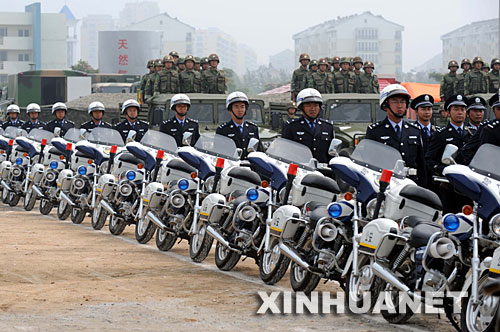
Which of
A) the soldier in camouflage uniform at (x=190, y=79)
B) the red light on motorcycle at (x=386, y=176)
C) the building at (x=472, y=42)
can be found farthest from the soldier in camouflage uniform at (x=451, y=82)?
the building at (x=472, y=42)

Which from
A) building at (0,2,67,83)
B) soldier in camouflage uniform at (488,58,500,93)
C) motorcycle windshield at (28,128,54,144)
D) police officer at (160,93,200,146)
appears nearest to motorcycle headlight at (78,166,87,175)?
police officer at (160,93,200,146)

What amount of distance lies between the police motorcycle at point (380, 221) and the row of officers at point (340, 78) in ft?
58.9

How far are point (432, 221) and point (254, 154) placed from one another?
2.86 m

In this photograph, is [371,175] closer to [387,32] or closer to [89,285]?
[89,285]

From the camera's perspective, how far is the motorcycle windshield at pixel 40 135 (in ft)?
67.6

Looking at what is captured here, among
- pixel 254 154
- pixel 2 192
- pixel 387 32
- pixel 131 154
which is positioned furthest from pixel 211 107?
pixel 387 32

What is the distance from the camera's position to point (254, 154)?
38.3 ft

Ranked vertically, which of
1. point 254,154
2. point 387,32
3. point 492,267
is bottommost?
point 492,267

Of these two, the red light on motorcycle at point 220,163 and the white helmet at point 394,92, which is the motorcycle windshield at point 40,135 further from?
the white helmet at point 394,92

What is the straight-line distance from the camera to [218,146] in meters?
13.3

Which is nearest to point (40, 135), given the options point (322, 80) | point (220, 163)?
point (220, 163)

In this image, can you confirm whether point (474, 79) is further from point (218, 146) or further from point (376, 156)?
point (376, 156)

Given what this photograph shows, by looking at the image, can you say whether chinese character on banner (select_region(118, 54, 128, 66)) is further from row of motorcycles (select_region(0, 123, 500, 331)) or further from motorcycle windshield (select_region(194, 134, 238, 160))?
motorcycle windshield (select_region(194, 134, 238, 160))

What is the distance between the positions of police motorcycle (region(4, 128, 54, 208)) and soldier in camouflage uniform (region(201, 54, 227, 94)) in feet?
20.3
